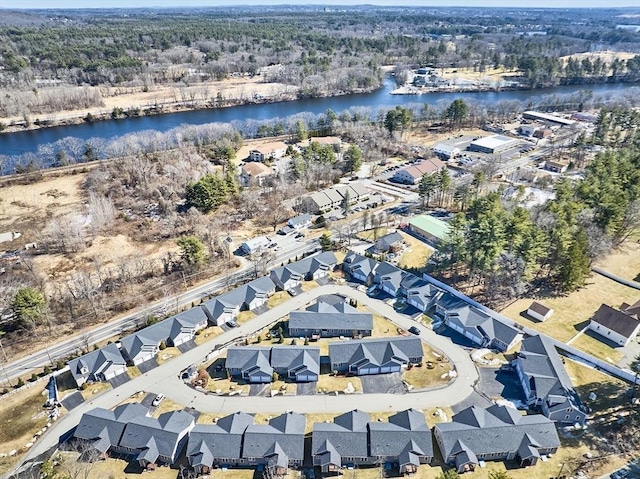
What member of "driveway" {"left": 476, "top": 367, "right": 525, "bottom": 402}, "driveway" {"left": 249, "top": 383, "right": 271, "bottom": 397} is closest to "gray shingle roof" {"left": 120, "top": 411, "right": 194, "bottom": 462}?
"driveway" {"left": 249, "top": 383, "right": 271, "bottom": 397}

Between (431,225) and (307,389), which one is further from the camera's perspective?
(431,225)

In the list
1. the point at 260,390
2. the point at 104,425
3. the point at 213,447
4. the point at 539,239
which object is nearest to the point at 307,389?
the point at 260,390

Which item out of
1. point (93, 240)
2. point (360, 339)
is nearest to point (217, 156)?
point (93, 240)

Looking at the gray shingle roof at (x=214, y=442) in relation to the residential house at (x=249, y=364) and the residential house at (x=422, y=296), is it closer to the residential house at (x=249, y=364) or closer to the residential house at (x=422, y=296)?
the residential house at (x=249, y=364)

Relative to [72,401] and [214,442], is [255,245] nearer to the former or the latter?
[72,401]

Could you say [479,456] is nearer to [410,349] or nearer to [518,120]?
[410,349]

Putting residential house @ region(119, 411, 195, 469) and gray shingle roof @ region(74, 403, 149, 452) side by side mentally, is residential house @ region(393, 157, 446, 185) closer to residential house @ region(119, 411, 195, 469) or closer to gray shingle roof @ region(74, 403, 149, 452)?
residential house @ region(119, 411, 195, 469)
